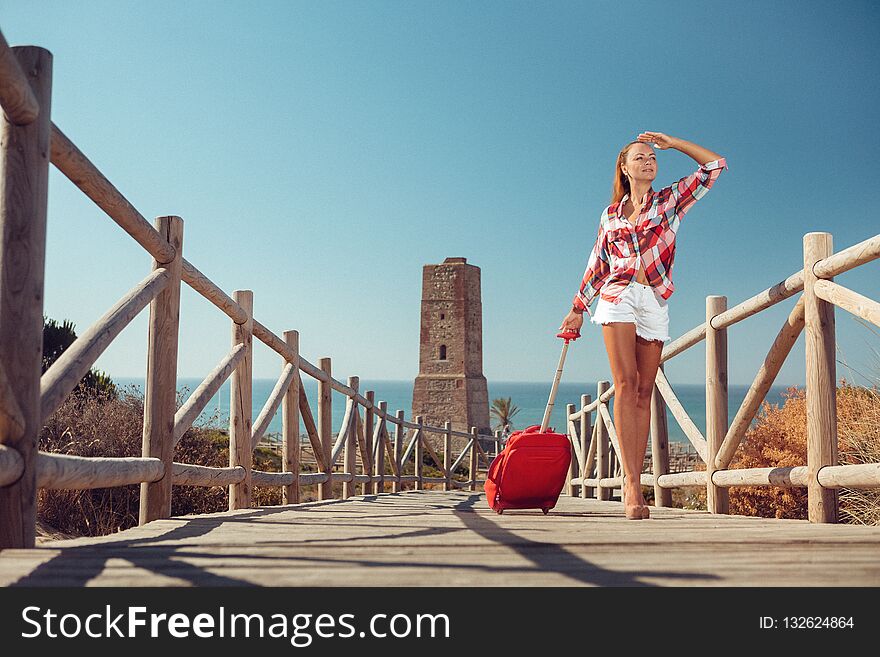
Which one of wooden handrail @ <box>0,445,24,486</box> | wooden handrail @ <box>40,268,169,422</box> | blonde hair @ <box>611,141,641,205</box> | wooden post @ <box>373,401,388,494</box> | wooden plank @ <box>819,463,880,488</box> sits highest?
blonde hair @ <box>611,141,641,205</box>

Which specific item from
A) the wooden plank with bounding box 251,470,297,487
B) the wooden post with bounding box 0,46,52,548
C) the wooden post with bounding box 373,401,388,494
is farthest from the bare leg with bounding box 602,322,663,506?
the wooden post with bounding box 373,401,388,494

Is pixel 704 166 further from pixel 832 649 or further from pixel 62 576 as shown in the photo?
pixel 62 576

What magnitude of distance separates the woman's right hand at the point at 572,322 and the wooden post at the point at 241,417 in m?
1.74

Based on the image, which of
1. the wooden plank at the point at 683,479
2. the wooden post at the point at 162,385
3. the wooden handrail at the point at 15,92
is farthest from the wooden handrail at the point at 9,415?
the wooden plank at the point at 683,479

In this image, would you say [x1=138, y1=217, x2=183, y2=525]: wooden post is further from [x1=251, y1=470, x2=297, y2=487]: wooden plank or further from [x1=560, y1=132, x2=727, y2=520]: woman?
[x1=560, y1=132, x2=727, y2=520]: woman

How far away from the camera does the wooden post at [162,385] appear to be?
10.5 feet

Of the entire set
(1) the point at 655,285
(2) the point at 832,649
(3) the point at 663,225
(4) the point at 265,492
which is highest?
(3) the point at 663,225

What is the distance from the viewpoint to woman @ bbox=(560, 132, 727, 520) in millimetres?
3602

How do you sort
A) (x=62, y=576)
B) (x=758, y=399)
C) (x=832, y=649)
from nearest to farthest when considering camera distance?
(x=832, y=649) → (x=62, y=576) → (x=758, y=399)

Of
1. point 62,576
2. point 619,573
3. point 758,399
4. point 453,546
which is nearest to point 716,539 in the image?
point 619,573

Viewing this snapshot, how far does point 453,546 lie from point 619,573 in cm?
Answer: 46

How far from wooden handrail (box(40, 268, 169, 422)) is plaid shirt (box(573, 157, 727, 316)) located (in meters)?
1.95

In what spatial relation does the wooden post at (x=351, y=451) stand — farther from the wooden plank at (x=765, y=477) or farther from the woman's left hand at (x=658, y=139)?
the woman's left hand at (x=658, y=139)

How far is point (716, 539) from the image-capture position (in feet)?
7.20
